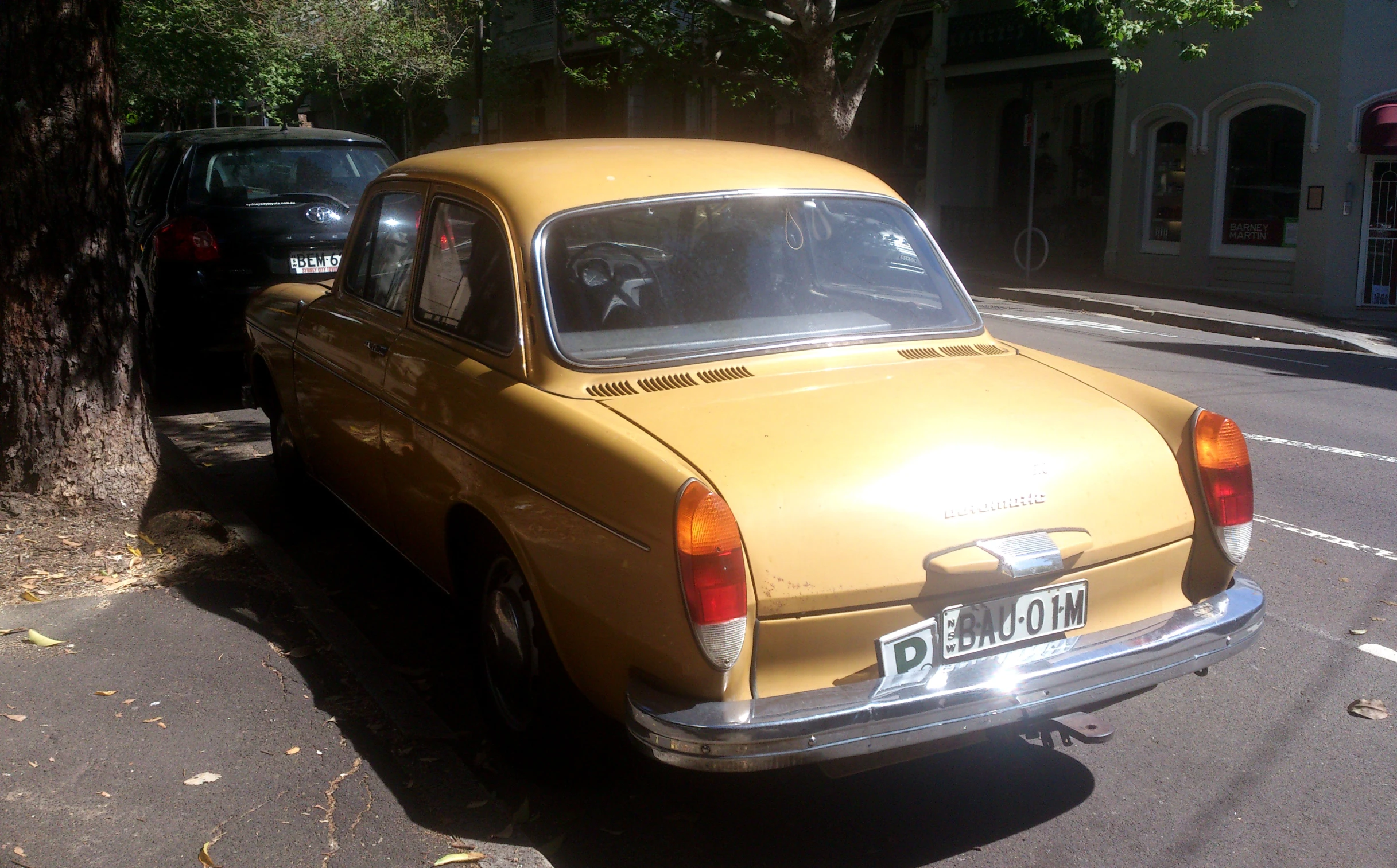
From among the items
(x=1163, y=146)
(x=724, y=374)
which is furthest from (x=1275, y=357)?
(x=724, y=374)

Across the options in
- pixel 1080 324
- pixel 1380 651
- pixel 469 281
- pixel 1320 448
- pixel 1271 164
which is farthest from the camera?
pixel 1271 164

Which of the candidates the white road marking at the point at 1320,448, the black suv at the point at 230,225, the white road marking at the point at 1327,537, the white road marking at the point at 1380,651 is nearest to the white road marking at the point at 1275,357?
the white road marking at the point at 1320,448

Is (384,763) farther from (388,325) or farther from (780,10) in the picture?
(780,10)

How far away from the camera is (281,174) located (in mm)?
9211

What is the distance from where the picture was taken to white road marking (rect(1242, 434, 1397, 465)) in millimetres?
8154

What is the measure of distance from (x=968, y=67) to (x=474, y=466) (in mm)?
24757

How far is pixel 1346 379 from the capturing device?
12094 millimetres

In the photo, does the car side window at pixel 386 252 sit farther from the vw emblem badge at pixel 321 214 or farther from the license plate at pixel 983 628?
the vw emblem badge at pixel 321 214

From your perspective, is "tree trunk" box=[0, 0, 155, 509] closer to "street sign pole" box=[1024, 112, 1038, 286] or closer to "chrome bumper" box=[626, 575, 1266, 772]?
"chrome bumper" box=[626, 575, 1266, 772]

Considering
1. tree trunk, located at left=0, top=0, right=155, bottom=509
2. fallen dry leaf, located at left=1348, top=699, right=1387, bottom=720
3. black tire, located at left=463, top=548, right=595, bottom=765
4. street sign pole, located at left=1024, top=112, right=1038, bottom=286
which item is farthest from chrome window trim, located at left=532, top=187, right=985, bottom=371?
street sign pole, located at left=1024, top=112, right=1038, bottom=286

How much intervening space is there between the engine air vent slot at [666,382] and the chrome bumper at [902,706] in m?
0.88

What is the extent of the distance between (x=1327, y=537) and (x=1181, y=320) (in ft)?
39.6

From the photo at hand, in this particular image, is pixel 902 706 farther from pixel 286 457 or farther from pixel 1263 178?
pixel 1263 178

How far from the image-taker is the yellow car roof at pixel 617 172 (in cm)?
403
